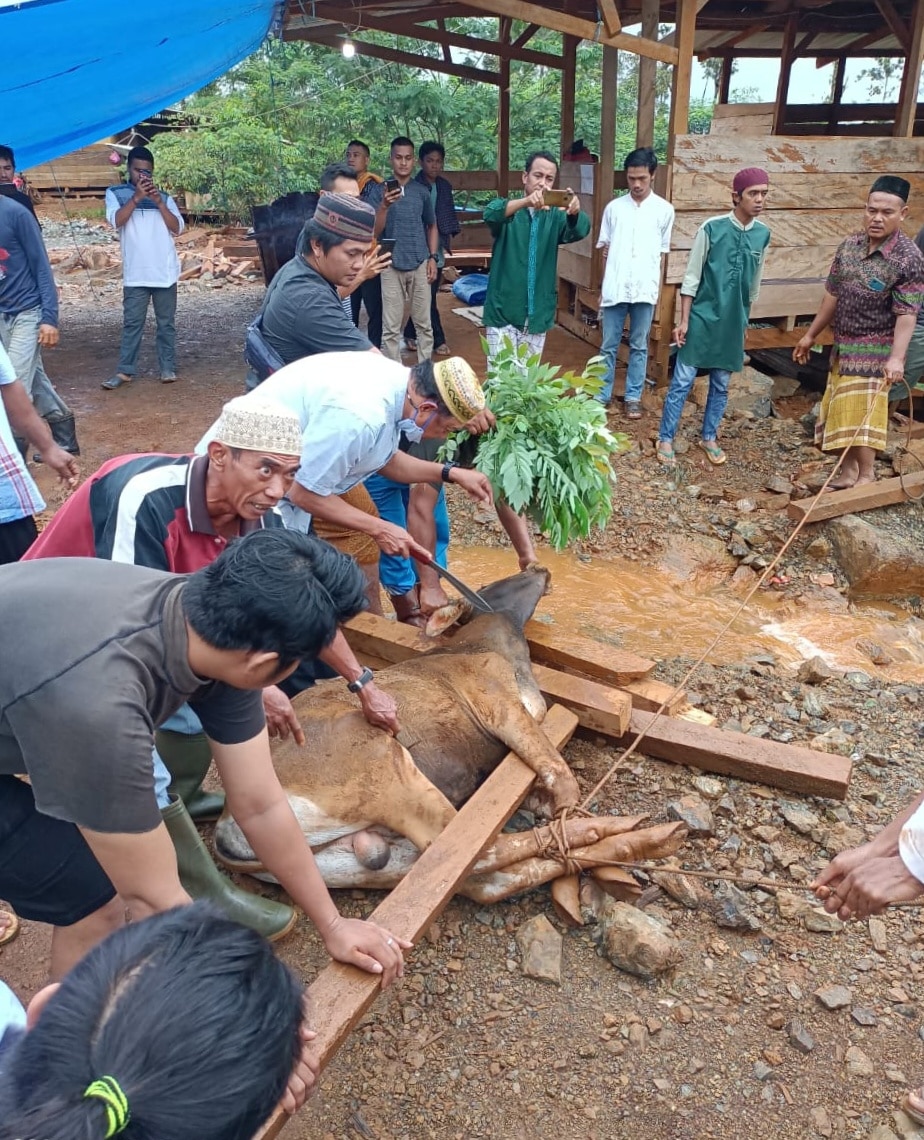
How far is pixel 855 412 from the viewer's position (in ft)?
22.3

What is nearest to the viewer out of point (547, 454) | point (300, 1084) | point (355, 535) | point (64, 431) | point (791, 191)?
point (300, 1084)

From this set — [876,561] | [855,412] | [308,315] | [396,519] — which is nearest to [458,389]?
[308,315]

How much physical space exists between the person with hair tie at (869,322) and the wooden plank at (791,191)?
5.66 feet

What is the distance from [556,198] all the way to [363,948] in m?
6.73

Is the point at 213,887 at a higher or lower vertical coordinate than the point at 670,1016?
higher

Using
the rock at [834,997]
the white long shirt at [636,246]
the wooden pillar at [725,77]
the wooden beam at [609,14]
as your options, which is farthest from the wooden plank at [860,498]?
the wooden pillar at [725,77]

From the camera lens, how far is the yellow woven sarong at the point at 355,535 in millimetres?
4250

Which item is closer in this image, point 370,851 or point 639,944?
point 639,944

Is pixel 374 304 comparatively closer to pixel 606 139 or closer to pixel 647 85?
pixel 606 139

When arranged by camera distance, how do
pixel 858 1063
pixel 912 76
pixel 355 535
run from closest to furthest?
1. pixel 858 1063
2. pixel 355 535
3. pixel 912 76

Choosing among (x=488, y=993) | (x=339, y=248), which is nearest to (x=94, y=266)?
(x=339, y=248)

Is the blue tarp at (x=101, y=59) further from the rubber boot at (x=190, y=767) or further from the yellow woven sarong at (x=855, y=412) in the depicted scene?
the yellow woven sarong at (x=855, y=412)

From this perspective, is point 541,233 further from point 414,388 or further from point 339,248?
point 414,388

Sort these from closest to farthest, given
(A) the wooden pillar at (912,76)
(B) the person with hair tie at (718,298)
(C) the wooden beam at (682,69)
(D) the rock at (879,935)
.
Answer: (D) the rock at (879,935) < (B) the person with hair tie at (718,298) < (C) the wooden beam at (682,69) < (A) the wooden pillar at (912,76)
